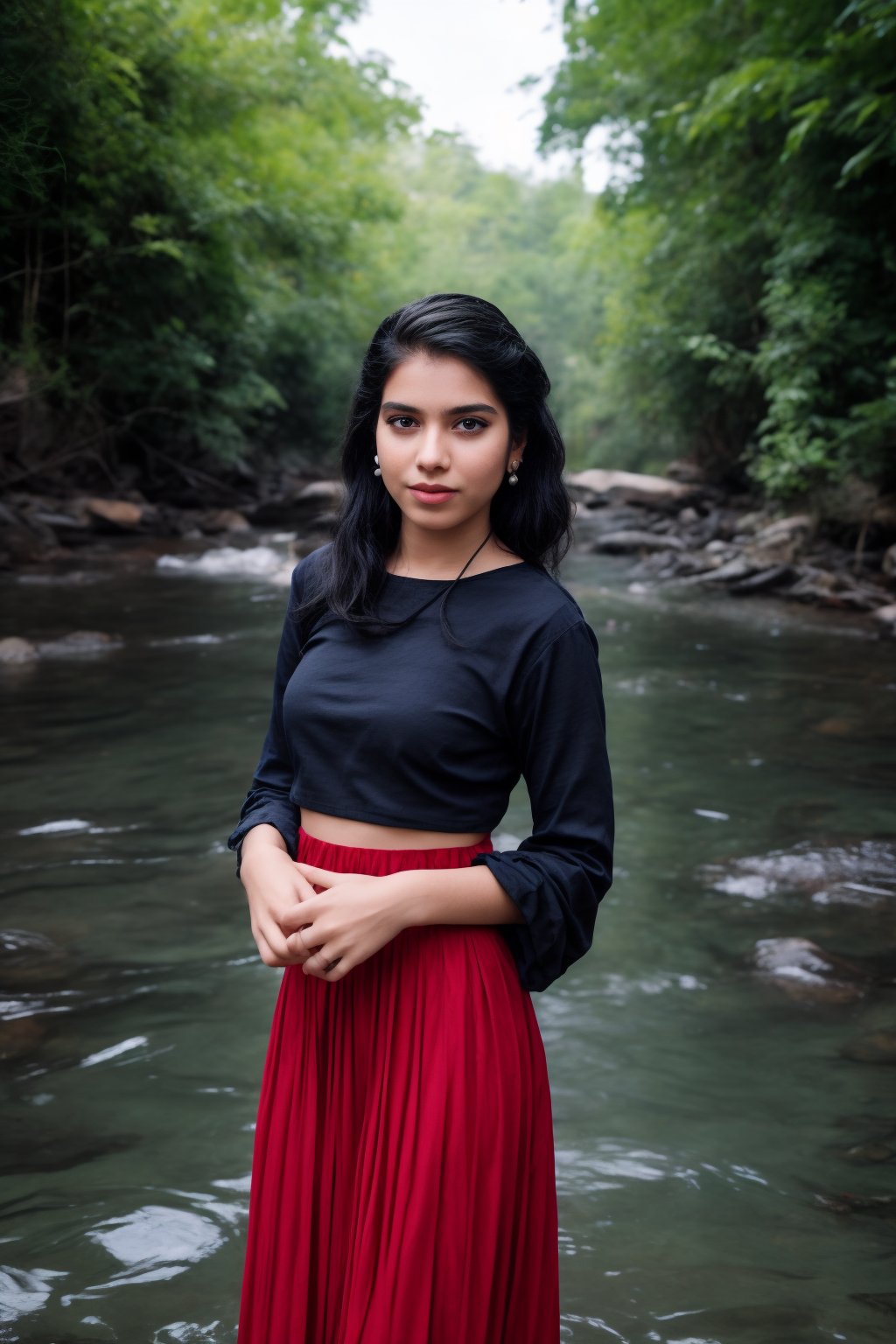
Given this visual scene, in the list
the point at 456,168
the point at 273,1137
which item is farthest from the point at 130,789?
the point at 456,168

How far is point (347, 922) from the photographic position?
1541 mm

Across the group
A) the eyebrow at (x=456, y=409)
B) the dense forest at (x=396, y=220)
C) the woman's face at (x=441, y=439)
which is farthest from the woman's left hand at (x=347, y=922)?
the dense forest at (x=396, y=220)

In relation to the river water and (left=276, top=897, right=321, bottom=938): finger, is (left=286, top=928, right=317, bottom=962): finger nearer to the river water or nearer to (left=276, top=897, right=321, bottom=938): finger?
(left=276, top=897, right=321, bottom=938): finger

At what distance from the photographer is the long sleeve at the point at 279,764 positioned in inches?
74.0

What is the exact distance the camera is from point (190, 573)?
16.5 metres

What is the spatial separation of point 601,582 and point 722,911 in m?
11.6

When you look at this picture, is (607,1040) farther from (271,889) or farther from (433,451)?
(433,451)

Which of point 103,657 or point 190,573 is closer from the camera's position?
point 103,657

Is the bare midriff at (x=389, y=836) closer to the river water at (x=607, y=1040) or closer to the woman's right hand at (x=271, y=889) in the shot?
the woman's right hand at (x=271, y=889)

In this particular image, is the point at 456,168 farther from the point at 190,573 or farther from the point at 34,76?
the point at 34,76

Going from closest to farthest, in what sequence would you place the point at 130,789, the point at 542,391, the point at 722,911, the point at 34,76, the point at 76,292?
the point at 542,391 → the point at 34,76 → the point at 722,911 → the point at 130,789 → the point at 76,292

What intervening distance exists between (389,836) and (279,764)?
→ 0.36 metres

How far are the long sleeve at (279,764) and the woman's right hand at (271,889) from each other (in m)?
0.06

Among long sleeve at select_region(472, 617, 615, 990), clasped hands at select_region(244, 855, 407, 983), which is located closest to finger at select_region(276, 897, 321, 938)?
clasped hands at select_region(244, 855, 407, 983)
